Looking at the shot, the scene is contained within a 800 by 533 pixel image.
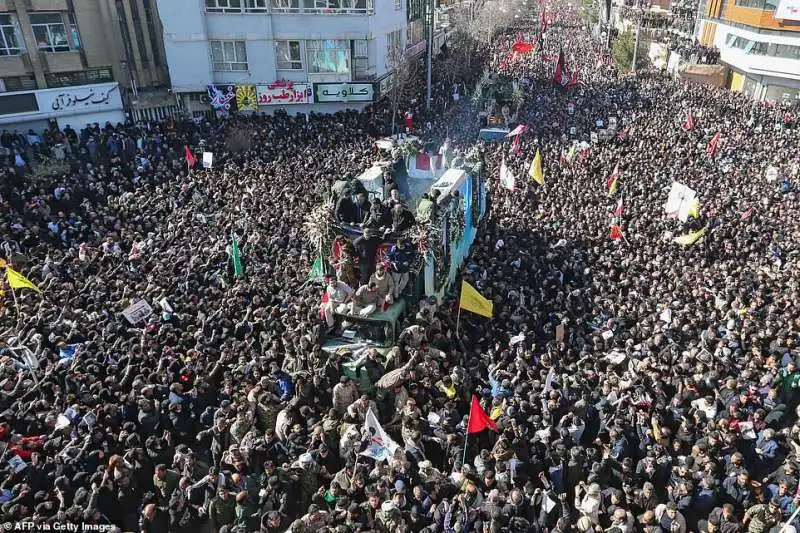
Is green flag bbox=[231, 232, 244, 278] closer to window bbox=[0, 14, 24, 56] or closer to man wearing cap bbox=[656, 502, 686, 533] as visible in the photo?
man wearing cap bbox=[656, 502, 686, 533]

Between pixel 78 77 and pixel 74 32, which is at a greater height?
pixel 74 32

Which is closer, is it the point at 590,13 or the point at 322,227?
the point at 322,227

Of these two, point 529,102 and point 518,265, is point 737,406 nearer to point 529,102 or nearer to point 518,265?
point 518,265

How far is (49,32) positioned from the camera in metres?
26.5

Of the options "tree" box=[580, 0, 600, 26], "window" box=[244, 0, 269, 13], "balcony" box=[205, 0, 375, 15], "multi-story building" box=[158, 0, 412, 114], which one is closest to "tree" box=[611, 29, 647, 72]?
"multi-story building" box=[158, 0, 412, 114]

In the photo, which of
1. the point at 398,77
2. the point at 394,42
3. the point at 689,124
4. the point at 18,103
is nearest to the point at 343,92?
the point at 398,77

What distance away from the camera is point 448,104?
35.2m

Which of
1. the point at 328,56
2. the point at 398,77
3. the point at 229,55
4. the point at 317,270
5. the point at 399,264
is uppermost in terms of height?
the point at 229,55

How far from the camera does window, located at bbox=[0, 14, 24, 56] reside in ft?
82.7

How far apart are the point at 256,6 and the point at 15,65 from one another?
37.6 ft

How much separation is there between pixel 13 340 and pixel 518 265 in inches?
429

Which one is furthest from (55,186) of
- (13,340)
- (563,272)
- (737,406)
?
(737,406)

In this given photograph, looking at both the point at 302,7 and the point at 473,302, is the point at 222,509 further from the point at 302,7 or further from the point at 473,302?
the point at 302,7

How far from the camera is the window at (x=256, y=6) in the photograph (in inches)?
1151
